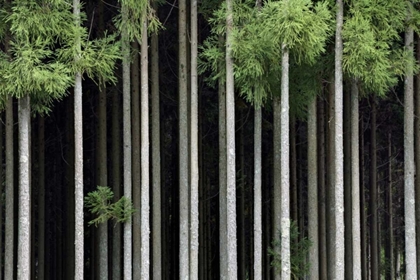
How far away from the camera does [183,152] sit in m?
14.7

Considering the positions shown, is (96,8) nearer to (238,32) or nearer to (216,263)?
(238,32)

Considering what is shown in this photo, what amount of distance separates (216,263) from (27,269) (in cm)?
939

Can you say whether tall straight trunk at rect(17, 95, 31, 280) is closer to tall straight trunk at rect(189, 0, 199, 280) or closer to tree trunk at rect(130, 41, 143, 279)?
tree trunk at rect(130, 41, 143, 279)

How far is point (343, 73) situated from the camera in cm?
1401

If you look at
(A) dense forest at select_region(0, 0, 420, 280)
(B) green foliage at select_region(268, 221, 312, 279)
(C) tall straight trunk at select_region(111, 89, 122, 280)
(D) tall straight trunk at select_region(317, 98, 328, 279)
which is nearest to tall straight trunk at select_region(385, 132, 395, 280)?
(D) tall straight trunk at select_region(317, 98, 328, 279)

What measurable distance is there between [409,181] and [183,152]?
4.31 metres

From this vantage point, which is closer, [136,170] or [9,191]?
[9,191]

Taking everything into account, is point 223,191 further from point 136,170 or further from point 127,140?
point 127,140

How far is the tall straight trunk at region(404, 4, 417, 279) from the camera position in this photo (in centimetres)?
1420

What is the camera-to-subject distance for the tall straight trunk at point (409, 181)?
14.2m

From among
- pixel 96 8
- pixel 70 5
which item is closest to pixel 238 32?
pixel 70 5

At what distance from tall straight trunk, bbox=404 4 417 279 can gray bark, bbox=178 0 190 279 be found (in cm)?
410

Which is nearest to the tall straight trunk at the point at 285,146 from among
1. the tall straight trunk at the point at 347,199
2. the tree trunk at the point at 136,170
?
the tree trunk at the point at 136,170

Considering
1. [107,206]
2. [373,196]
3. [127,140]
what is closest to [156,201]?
[107,206]
